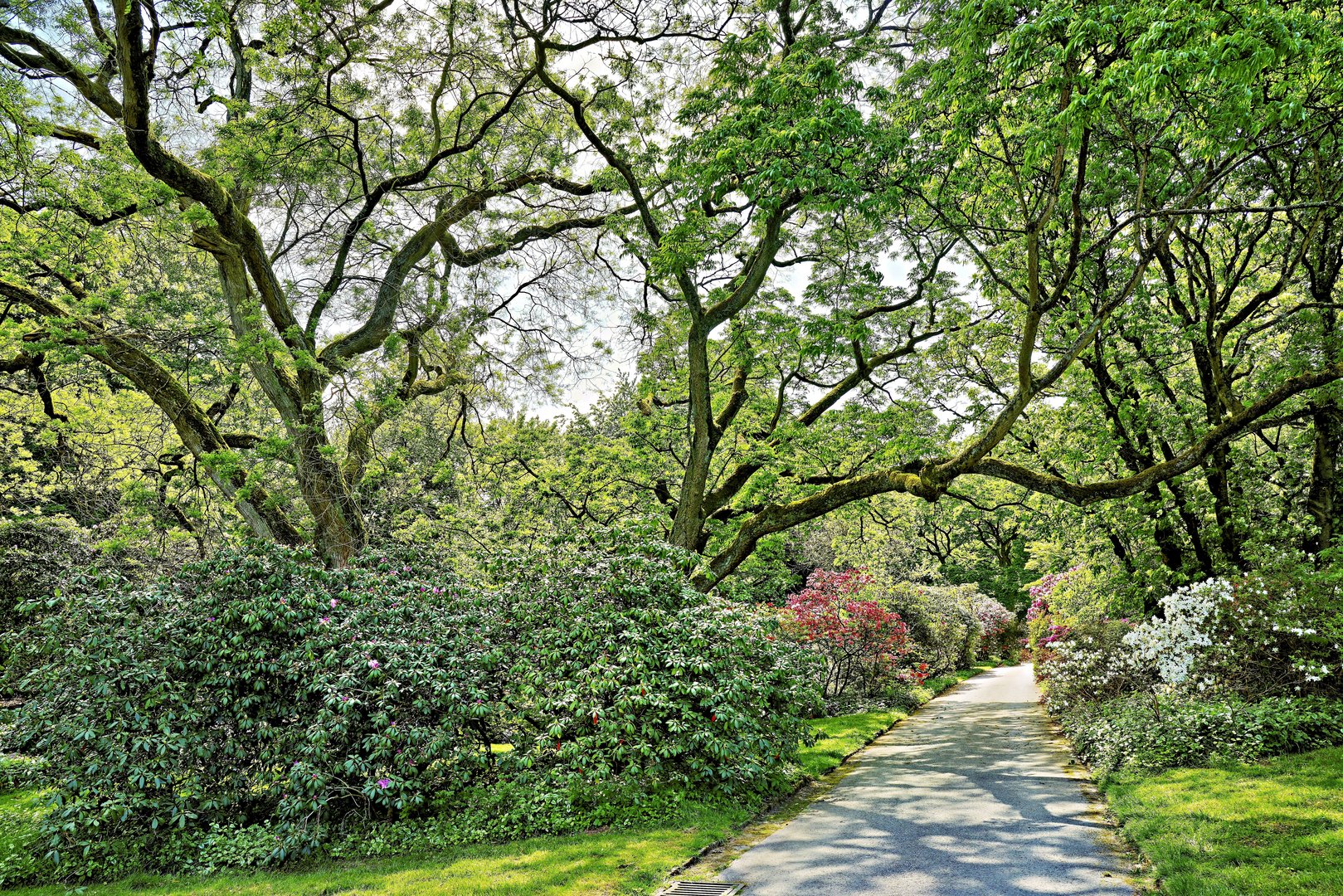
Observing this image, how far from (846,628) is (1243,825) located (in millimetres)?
9423

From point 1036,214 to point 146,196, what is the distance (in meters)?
10.9

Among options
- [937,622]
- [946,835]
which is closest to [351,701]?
[946,835]

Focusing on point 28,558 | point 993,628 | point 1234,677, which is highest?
point 28,558

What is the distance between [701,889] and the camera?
17.3ft

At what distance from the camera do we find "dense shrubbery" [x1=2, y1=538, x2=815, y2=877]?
6.52 m

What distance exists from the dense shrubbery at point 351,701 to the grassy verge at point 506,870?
381 millimetres

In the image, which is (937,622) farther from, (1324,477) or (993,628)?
(1324,477)

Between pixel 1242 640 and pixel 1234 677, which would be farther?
pixel 1234 677

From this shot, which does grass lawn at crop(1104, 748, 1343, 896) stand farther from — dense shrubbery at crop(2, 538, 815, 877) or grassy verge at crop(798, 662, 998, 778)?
grassy verge at crop(798, 662, 998, 778)

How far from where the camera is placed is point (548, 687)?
7.32 metres

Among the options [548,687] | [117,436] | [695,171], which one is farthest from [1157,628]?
[117,436]

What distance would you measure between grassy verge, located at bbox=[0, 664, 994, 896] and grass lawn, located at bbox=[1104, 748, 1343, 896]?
3.71 metres

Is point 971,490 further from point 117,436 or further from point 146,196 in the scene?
point 117,436

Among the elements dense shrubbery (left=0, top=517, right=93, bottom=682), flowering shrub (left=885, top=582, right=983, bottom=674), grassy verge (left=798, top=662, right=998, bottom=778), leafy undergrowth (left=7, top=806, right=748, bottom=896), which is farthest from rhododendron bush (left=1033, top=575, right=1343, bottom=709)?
dense shrubbery (left=0, top=517, right=93, bottom=682)
